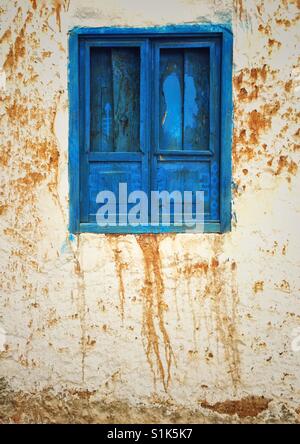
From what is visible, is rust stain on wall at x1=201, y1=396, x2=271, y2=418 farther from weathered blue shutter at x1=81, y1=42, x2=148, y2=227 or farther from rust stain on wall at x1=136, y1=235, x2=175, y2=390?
weathered blue shutter at x1=81, y1=42, x2=148, y2=227

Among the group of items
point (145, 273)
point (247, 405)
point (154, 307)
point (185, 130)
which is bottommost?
point (247, 405)

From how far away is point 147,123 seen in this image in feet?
10.6

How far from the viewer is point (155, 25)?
3139mm

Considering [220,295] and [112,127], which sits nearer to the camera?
[220,295]

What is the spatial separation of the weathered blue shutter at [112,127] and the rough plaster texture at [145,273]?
145 millimetres

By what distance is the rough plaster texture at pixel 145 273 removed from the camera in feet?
10.3

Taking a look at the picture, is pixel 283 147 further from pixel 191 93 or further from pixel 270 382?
pixel 270 382

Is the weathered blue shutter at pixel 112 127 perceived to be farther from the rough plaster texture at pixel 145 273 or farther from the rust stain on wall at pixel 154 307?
the rust stain on wall at pixel 154 307

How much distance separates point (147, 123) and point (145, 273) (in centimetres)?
87

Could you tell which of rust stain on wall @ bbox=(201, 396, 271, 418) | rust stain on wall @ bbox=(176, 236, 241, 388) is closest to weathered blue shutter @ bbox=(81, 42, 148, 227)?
rust stain on wall @ bbox=(176, 236, 241, 388)

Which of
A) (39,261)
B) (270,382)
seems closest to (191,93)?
(39,261)

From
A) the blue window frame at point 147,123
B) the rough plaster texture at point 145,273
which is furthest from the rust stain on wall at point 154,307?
the blue window frame at point 147,123

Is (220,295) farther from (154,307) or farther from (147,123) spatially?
(147,123)

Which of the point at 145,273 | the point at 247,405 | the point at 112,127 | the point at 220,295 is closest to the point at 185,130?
the point at 112,127
